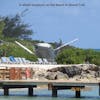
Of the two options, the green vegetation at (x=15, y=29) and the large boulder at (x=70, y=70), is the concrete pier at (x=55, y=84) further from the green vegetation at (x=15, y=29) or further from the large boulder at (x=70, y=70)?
the green vegetation at (x=15, y=29)

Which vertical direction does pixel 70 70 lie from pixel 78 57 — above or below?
below

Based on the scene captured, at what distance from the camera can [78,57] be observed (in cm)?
14000

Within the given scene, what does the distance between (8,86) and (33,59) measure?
264ft

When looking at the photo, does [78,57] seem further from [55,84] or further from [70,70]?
[55,84]

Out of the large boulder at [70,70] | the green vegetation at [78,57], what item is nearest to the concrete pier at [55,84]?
the large boulder at [70,70]

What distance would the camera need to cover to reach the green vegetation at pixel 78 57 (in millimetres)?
135262

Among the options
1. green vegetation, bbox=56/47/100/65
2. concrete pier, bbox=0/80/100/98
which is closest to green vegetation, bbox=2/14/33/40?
green vegetation, bbox=56/47/100/65

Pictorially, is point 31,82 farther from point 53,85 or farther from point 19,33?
point 19,33

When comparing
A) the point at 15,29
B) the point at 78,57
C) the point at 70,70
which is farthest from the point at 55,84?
the point at 15,29

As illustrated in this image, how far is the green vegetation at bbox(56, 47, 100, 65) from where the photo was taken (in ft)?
444

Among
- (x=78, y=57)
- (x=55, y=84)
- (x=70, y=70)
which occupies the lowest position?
(x=55, y=84)

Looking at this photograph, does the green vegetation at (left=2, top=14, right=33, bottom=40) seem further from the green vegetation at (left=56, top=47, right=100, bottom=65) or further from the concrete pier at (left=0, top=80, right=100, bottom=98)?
the concrete pier at (left=0, top=80, right=100, bottom=98)

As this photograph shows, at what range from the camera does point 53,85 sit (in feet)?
201

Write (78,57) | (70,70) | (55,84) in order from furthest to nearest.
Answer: (78,57) < (70,70) < (55,84)
